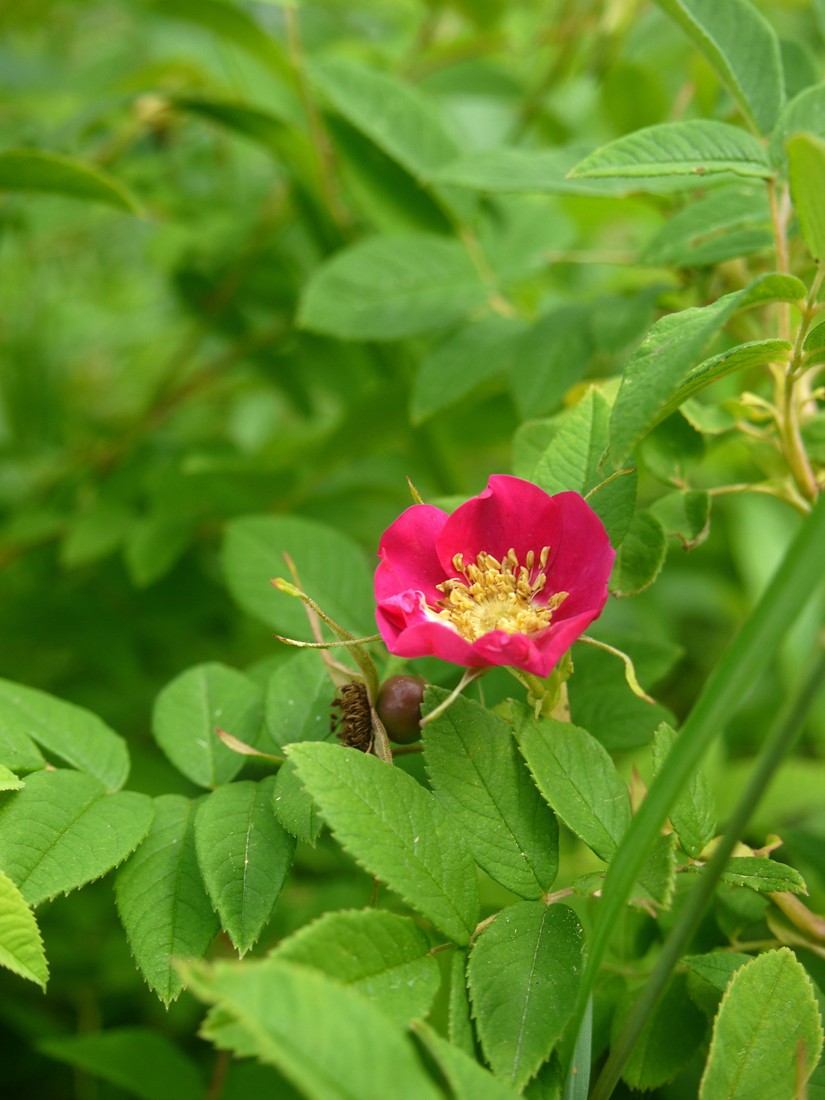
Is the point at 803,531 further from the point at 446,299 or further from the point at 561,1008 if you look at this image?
the point at 446,299

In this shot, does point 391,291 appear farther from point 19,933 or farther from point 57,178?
point 19,933

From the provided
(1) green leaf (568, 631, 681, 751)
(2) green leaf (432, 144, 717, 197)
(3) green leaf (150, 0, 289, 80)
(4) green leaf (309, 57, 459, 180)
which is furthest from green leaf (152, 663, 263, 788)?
(3) green leaf (150, 0, 289, 80)

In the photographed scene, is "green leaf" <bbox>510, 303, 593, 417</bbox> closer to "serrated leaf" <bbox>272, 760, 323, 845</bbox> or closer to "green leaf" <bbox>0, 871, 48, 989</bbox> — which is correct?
"serrated leaf" <bbox>272, 760, 323, 845</bbox>

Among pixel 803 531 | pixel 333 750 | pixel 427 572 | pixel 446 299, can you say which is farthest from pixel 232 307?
pixel 803 531

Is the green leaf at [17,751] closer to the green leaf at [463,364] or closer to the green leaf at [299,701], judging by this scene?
the green leaf at [299,701]

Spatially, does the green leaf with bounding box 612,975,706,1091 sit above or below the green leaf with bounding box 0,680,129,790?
below

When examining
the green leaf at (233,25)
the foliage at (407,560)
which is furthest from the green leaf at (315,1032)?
the green leaf at (233,25)
